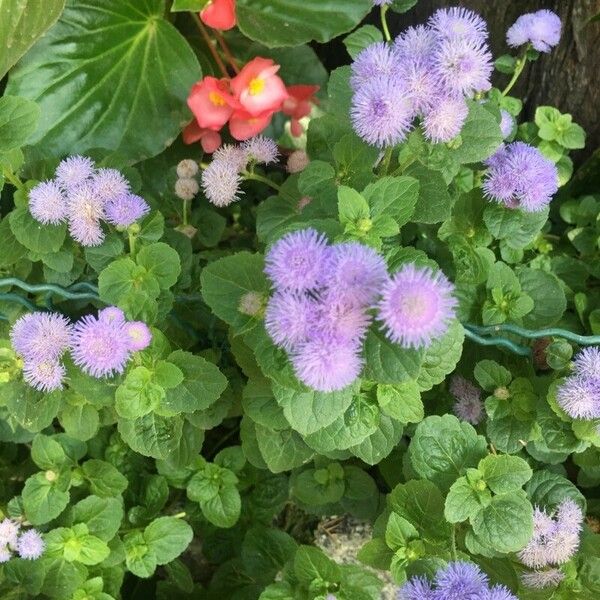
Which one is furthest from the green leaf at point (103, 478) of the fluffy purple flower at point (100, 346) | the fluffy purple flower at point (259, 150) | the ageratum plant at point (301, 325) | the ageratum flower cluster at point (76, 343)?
the fluffy purple flower at point (259, 150)

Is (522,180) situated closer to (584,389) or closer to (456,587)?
(584,389)

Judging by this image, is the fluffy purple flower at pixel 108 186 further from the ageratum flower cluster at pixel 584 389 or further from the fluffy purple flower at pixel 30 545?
the ageratum flower cluster at pixel 584 389

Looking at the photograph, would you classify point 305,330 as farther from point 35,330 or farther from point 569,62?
point 569,62

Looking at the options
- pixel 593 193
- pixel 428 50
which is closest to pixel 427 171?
pixel 428 50

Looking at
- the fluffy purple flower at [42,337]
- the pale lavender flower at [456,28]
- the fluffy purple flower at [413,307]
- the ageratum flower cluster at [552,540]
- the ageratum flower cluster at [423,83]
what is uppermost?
the pale lavender flower at [456,28]

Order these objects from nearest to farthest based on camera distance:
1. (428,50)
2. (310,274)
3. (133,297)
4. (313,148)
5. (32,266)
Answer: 1. (310,274)
2. (428,50)
3. (133,297)
4. (313,148)
5. (32,266)

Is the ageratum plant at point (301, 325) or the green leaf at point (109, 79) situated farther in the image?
the green leaf at point (109, 79)
